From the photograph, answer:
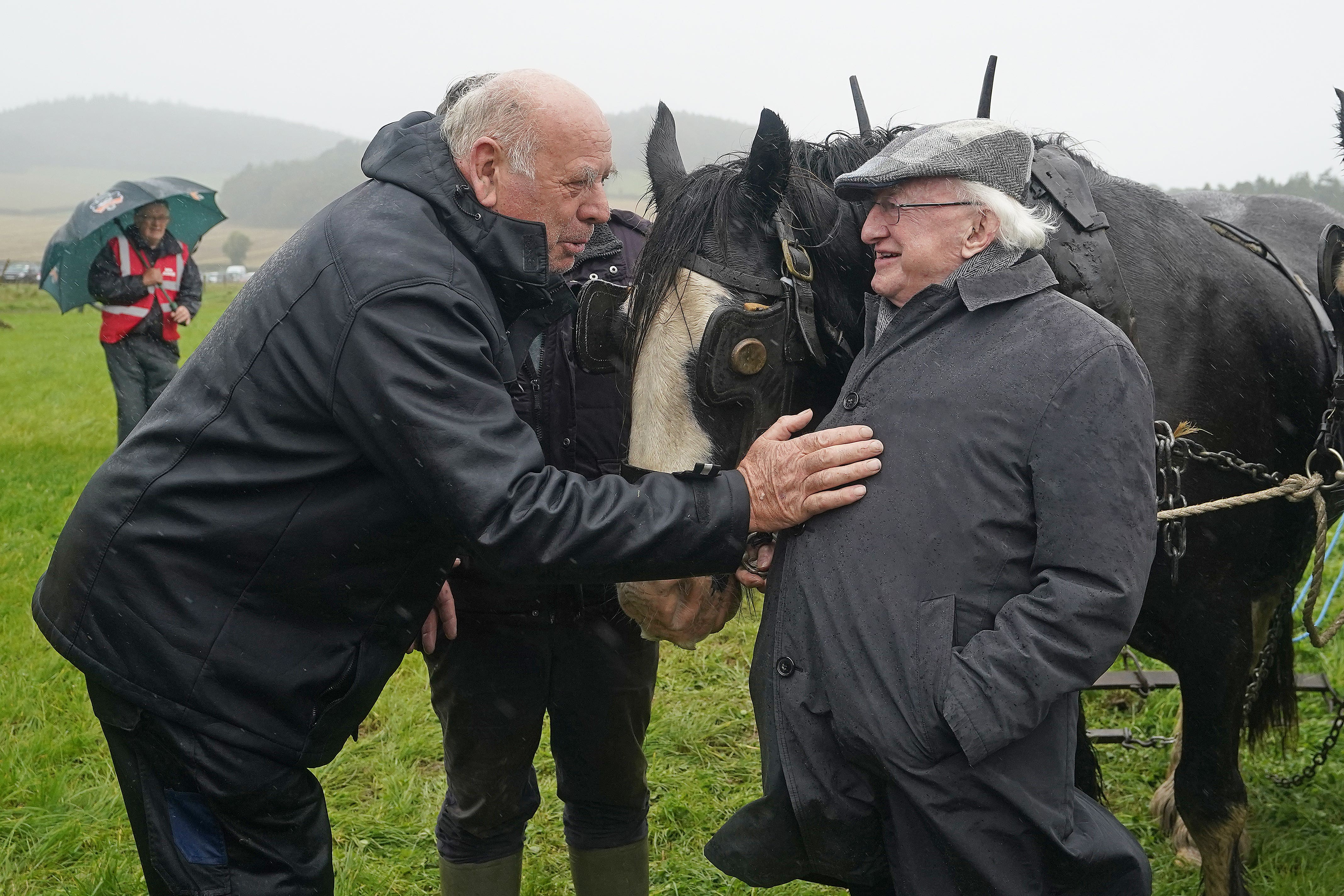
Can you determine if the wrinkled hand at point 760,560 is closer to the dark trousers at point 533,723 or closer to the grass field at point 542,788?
the dark trousers at point 533,723

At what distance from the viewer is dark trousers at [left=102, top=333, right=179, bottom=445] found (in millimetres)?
8477

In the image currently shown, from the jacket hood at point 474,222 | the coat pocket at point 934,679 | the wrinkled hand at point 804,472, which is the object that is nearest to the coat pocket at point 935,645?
the coat pocket at point 934,679

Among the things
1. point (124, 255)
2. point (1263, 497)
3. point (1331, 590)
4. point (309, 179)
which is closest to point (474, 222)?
point (1263, 497)

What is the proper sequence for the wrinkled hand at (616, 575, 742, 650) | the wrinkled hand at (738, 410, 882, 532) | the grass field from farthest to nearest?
the grass field
the wrinkled hand at (616, 575, 742, 650)
the wrinkled hand at (738, 410, 882, 532)

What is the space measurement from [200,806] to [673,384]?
4.14 feet

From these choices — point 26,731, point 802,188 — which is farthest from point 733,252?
point 26,731

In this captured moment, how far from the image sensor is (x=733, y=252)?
2170 mm

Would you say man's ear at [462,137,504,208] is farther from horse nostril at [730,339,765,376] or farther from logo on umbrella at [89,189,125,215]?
logo on umbrella at [89,189,125,215]

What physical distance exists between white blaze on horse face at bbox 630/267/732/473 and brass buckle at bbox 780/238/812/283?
15 centimetres

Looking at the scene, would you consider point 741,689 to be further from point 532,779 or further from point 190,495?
point 190,495

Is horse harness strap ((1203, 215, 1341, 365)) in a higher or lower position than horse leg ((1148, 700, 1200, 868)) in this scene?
higher

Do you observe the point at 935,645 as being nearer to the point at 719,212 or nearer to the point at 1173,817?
the point at 719,212

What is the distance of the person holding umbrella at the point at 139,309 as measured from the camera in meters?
8.43

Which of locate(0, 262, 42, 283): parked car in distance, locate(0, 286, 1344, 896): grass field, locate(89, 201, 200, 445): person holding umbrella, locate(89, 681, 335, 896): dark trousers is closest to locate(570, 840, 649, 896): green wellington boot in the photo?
locate(0, 286, 1344, 896): grass field
